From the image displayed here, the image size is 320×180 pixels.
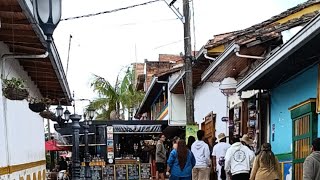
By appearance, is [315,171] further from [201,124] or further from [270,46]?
[201,124]

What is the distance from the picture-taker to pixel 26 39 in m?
8.66

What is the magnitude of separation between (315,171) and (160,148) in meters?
11.3

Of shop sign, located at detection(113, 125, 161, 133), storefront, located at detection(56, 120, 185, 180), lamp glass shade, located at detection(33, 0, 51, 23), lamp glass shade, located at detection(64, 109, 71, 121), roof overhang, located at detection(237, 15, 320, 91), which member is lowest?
storefront, located at detection(56, 120, 185, 180)

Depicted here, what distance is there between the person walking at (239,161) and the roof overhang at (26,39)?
12.8ft

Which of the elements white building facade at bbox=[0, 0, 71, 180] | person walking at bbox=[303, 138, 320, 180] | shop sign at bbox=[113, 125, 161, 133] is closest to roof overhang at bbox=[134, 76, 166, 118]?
shop sign at bbox=[113, 125, 161, 133]

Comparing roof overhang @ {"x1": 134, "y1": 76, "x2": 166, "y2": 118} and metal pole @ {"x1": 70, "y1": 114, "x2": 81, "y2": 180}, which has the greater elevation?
roof overhang @ {"x1": 134, "y1": 76, "x2": 166, "y2": 118}

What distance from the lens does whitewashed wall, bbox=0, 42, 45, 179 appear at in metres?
8.83

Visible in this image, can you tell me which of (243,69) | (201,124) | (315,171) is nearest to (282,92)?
(243,69)

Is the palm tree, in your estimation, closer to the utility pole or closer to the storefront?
the storefront

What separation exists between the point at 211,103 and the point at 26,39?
43.0ft

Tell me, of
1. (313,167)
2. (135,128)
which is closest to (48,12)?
(313,167)

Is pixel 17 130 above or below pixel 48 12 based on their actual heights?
below

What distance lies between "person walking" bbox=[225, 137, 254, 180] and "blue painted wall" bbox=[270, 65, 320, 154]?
884mm

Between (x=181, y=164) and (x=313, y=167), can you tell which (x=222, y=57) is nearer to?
(x=181, y=164)
